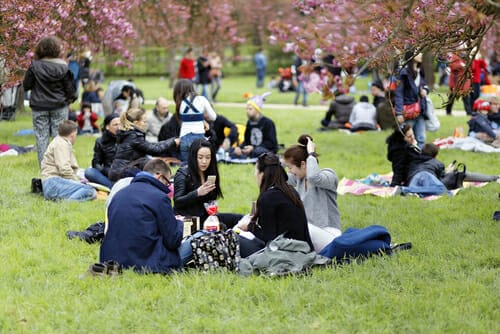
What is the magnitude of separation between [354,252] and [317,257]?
39cm

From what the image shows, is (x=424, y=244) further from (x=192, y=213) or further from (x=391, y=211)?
(x=192, y=213)

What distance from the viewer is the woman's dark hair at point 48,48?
39.0 feet

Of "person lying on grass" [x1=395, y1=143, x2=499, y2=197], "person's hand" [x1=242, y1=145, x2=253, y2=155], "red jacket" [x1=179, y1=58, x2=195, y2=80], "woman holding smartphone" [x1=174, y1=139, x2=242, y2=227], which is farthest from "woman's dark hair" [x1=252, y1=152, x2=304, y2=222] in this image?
"red jacket" [x1=179, y1=58, x2=195, y2=80]

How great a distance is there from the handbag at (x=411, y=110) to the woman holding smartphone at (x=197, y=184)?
520 centimetres

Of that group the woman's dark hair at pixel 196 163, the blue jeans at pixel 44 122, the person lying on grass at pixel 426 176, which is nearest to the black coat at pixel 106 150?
the blue jeans at pixel 44 122

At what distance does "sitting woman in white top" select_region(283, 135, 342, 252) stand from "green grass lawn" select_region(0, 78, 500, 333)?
737 mm

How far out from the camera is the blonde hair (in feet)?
36.4

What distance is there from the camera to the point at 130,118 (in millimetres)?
11148

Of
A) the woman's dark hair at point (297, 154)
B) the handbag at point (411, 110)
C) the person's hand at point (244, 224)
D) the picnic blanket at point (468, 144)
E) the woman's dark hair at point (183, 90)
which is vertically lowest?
the person's hand at point (244, 224)

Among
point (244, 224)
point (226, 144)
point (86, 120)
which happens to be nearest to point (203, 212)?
point (244, 224)

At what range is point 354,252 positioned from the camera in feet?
24.9

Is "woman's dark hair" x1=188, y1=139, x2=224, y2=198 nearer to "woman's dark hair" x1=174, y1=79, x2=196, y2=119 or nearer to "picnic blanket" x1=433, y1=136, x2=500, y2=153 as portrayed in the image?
"woman's dark hair" x1=174, y1=79, x2=196, y2=119

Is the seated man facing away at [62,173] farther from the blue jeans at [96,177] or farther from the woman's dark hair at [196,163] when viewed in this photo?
the woman's dark hair at [196,163]

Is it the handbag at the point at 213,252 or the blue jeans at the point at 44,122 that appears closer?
the handbag at the point at 213,252
